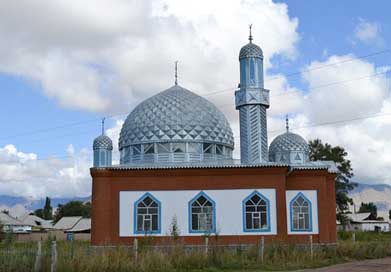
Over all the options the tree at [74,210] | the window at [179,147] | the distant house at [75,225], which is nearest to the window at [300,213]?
the window at [179,147]

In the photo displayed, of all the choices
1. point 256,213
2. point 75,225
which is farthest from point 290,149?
point 75,225

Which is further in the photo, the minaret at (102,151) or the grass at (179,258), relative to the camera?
the minaret at (102,151)

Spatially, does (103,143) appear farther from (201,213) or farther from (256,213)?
(256,213)

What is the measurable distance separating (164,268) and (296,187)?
32.6 ft

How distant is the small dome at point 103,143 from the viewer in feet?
84.4

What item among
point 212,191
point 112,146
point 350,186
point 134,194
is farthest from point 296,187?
point 350,186

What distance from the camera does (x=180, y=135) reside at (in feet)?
83.0

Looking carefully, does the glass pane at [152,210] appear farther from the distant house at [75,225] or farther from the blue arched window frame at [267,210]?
the distant house at [75,225]

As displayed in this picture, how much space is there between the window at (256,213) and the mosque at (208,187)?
4 cm

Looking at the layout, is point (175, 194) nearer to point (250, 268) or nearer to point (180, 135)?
point (180, 135)

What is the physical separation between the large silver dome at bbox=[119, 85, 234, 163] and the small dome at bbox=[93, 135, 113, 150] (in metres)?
0.92

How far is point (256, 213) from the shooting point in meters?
22.8

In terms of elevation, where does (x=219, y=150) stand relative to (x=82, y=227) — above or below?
above

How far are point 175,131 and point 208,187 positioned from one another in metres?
3.68
